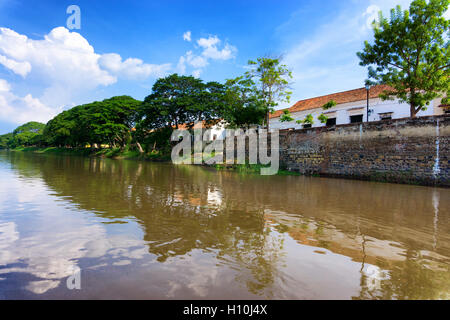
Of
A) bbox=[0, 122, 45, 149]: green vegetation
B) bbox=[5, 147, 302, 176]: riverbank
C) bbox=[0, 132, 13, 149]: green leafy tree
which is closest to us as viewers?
bbox=[5, 147, 302, 176]: riverbank

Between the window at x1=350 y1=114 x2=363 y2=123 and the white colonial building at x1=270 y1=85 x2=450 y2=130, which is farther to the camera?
the window at x1=350 y1=114 x2=363 y2=123

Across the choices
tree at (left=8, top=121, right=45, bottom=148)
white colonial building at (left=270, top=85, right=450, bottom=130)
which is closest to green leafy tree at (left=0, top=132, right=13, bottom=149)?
tree at (left=8, top=121, right=45, bottom=148)

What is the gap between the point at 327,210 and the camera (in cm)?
609

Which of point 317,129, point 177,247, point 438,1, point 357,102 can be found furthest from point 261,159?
point 177,247

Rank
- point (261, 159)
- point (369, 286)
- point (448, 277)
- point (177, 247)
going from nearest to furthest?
1. point (369, 286)
2. point (448, 277)
3. point (177, 247)
4. point (261, 159)

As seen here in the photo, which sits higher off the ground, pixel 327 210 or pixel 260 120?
pixel 260 120

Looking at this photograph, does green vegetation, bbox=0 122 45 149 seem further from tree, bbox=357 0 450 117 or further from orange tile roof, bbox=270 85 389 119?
tree, bbox=357 0 450 117

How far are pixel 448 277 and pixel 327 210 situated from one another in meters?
3.33

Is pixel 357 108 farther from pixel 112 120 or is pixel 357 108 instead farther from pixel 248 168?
pixel 112 120

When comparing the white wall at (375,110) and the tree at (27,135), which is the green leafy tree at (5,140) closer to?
the tree at (27,135)

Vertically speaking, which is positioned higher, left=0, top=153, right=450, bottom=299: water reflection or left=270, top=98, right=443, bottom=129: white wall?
left=270, top=98, right=443, bottom=129: white wall

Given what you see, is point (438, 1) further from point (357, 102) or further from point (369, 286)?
point (369, 286)

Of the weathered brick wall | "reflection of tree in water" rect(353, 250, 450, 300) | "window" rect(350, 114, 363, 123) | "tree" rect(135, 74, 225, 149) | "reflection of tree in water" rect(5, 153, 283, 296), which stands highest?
"tree" rect(135, 74, 225, 149)

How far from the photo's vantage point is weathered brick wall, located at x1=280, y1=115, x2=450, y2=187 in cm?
1191
